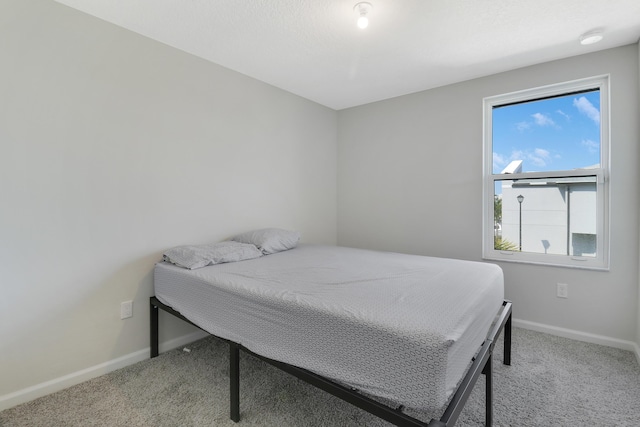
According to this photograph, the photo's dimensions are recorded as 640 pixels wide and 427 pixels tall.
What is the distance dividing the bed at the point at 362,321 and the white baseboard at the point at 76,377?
113 millimetres

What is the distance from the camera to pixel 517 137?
9.21ft

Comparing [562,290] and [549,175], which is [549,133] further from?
[562,290]

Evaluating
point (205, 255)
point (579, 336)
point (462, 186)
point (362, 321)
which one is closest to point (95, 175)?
point (205, 255)

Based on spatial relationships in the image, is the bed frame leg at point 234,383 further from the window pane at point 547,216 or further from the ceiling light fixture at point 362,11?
the window pane at point 547,216

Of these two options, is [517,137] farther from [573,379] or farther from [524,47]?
[573,379]

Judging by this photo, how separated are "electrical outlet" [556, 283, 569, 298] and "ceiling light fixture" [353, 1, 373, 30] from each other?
261 cm

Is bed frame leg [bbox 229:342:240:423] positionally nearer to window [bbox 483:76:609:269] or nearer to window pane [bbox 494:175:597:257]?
window [bbox 483:76:609:269]

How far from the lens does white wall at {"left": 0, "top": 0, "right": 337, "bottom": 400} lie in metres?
1.69

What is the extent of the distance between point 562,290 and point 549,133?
138 centimetres

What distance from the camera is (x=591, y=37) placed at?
2.11m

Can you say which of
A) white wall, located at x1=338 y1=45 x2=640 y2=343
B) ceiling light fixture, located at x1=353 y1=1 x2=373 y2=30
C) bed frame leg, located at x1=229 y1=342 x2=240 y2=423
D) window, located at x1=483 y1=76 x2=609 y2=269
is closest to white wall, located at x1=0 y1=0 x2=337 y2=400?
bed frame leg, located at x1=229 y1=342 x2=240 y2=423

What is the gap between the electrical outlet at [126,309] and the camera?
6.85 feet

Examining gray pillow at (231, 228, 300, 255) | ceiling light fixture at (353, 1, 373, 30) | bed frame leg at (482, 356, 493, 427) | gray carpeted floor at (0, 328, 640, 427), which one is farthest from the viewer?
gray pillow at (231, 228, 300, 255)

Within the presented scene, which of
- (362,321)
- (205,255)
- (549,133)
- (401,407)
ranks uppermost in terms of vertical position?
(549,133)
